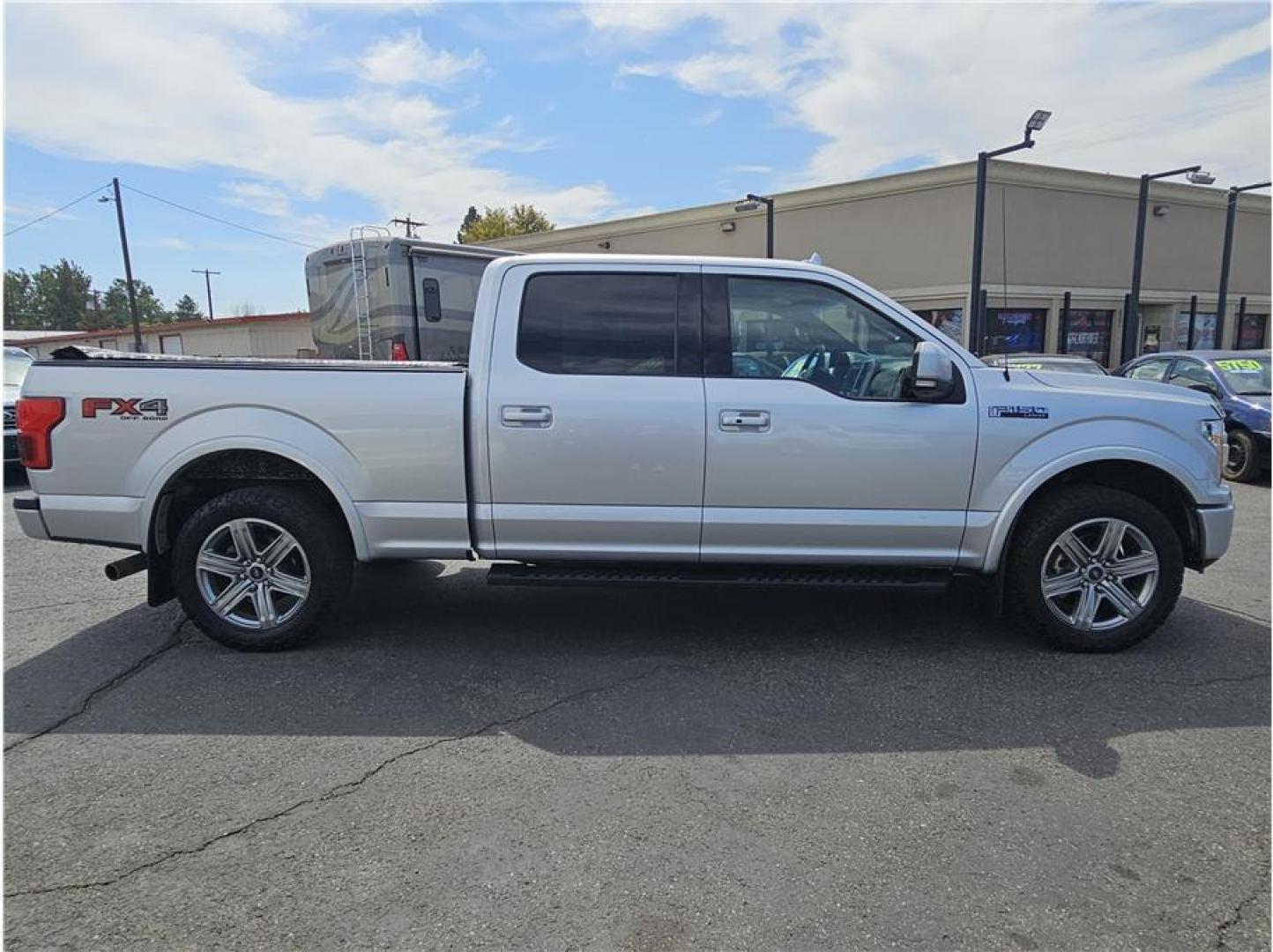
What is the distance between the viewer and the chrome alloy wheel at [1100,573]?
4074mm

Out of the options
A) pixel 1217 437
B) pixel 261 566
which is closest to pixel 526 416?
pixel 261 566

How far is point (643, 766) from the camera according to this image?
3057 mm

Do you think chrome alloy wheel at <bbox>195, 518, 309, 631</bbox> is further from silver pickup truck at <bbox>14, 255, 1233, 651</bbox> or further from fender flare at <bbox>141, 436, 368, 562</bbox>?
A: fender flare at <bbox>141, 436, 368, 562</bbox>

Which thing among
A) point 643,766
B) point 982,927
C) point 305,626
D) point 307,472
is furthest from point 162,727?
point 982,927

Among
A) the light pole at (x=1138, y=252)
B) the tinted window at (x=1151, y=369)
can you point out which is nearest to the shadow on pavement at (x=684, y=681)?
the tinted window at (x=1151, y=369)

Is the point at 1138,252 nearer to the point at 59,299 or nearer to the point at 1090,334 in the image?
the point at 1090,334

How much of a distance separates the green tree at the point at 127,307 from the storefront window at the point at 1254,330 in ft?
367

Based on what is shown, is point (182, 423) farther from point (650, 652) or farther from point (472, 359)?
point (650, 652)

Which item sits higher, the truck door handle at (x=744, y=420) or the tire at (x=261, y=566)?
the truck door handle at (x=744, y=420)

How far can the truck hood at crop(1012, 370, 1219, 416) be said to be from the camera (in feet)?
13.4

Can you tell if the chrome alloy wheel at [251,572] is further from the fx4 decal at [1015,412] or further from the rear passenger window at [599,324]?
the fx4 decal at [1015,412]

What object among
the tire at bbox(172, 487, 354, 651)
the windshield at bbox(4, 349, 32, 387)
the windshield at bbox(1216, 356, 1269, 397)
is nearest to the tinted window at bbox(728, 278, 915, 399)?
the tire at bbox(172, 487, 354, 651)

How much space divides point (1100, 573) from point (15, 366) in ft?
44.9

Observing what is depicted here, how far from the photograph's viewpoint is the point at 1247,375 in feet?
32.9
